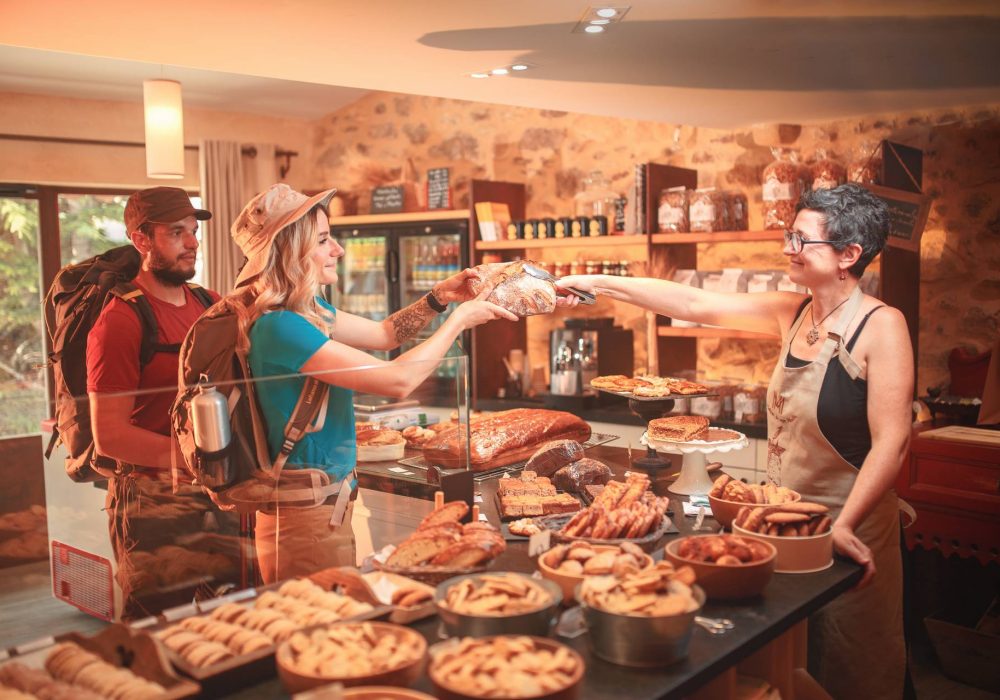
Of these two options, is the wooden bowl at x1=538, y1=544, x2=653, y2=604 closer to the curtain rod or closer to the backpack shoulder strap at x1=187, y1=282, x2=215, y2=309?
the backpack shoulder strap at x1=187, y1=282, x2=215, y2=309

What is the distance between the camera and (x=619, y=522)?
7.02ft

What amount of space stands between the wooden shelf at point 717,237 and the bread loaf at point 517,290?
2219mm

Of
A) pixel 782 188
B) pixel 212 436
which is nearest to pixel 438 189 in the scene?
pixel 782 188

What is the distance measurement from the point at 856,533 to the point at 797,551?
1.94 feet

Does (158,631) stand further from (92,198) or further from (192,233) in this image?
(92,198)

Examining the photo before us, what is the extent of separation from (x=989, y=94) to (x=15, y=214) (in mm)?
6133

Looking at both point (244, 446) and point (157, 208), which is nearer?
point (244, 446)

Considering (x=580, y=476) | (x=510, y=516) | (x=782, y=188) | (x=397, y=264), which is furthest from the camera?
(x=397, y=264)

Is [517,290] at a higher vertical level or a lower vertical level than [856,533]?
higher

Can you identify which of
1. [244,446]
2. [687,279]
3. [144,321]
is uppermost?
[687,279]

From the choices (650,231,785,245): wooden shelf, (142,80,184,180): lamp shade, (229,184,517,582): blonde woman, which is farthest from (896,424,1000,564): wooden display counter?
(142,80,184,180): lamp shade

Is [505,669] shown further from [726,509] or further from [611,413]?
[611,413]

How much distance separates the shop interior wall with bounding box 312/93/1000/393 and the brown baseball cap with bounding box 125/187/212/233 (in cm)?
290

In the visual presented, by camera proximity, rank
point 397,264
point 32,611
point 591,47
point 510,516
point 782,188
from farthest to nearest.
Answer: point 397,264
point 782,188
point 591,47
point 510,516
point 32,611
